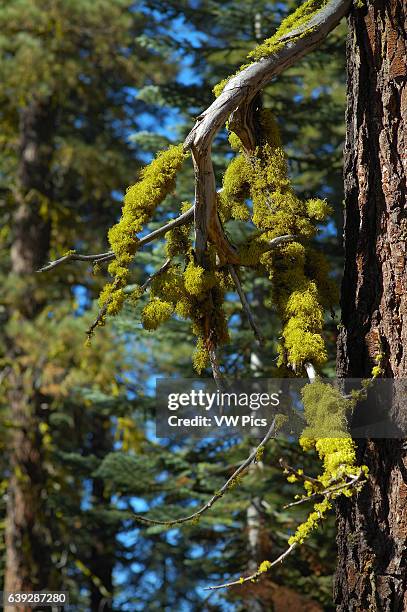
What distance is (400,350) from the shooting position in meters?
2.96

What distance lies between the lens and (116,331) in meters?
8.00

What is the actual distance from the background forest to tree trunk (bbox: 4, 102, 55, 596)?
0.02 m

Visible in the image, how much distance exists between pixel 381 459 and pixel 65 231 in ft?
30.2

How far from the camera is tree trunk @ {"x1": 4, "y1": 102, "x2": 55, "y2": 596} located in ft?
32.9

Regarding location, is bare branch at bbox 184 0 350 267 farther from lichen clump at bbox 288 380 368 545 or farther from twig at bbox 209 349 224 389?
lichen clump at bbox 288 380 368 545

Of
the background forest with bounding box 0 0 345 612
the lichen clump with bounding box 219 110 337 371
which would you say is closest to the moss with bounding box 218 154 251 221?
the lichen clump with bounding box 219 110 337 371

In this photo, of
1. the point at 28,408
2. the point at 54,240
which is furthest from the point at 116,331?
the point at 54,240

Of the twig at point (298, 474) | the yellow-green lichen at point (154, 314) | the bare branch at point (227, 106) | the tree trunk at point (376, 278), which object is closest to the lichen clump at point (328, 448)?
the twig at point (298, 474)

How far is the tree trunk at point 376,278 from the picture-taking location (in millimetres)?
2871

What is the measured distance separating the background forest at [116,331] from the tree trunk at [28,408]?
2cm

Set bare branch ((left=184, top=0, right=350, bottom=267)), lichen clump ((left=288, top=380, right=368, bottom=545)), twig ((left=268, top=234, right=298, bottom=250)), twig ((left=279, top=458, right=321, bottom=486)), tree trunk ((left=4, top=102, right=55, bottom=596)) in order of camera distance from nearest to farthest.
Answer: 1. twig ((left=279, top=458, right=321, bottom=486))
2. lichen clump ((left=288, top=380, right=368, bottom=545))
3. bare branch ((left=184, top=0, right=350, bottom=267))
4. twig ((left=268, top=234, right=298, bottom=250))
5. tree trunk ((left=4, top=102, right=55, bottom=596))

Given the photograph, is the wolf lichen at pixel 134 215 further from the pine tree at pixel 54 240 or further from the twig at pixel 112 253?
the pine tree at pixel 54 240

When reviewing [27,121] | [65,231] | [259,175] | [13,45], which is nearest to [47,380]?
[65,231]

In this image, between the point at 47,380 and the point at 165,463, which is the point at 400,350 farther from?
the point at 47,380
